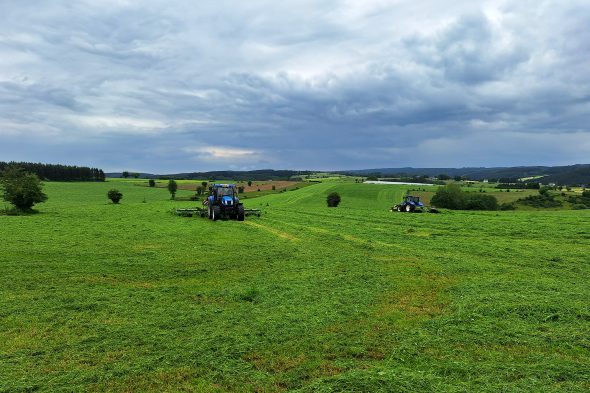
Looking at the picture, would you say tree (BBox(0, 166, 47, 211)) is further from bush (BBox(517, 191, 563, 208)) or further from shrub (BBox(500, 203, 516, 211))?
bush (BBox(517, 191, 563, 208))

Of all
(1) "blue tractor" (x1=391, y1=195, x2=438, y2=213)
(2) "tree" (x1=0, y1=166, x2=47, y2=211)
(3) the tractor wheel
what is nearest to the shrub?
(1) "blue tractor" (x1=391, y1=195, x2=438, y2=213)

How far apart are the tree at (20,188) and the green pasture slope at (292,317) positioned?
45.0ft

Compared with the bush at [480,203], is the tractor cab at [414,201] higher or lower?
higher

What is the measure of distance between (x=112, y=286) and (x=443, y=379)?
24.3 ft

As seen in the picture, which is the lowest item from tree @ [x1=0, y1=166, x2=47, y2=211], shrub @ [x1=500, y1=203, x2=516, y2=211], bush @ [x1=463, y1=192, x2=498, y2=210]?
shrub @ [x1=500, y1=203, x2=516, y2=211]

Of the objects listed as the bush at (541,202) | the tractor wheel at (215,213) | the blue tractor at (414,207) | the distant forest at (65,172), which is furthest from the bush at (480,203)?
the distant forest at (65,172)

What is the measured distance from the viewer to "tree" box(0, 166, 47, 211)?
2603cm

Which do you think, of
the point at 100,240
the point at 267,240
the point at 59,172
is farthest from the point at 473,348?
the point at 59,172

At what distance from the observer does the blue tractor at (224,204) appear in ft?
79.0

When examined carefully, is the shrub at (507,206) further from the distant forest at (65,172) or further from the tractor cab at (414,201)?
the distant forest at (65,172)

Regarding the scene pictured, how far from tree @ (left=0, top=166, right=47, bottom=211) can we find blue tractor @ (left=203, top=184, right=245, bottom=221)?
1179 cm

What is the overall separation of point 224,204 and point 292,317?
17670 millimetres

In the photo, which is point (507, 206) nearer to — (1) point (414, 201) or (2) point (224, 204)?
(1) point (414, 201)

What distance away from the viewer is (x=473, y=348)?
19.7ft
